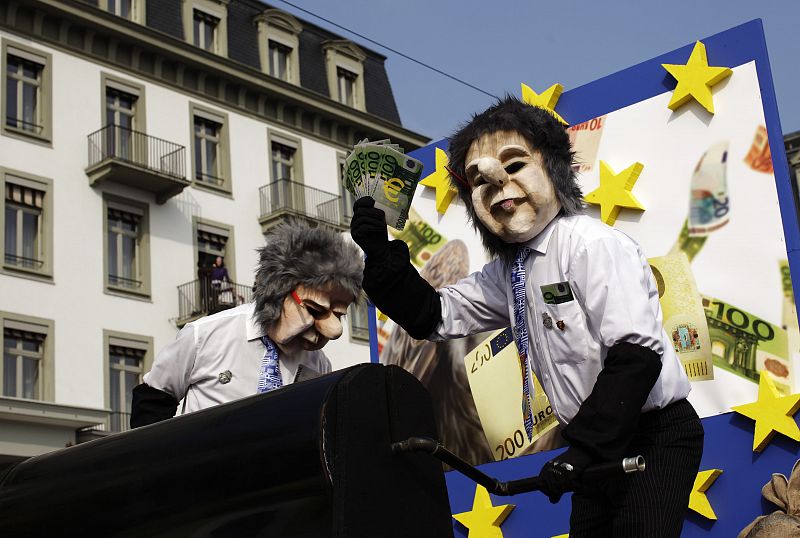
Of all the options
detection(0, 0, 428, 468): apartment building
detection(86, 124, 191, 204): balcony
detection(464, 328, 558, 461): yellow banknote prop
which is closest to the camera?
detection(464, 328, 558, 461): yellow banknote prop

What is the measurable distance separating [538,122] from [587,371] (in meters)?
0.69

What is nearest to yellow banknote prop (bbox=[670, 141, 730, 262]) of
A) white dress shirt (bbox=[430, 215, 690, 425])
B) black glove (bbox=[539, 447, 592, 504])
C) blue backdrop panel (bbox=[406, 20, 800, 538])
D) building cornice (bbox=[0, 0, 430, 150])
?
blue backdrop panel (bbox=[406, 20, 800, 538])

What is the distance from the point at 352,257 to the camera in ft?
12.4

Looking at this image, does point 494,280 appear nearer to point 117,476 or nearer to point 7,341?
point 117,476

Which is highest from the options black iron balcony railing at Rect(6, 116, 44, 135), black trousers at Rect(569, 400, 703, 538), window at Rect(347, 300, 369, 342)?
black iron balcony railing at Rect(6, 116, 44, 135)

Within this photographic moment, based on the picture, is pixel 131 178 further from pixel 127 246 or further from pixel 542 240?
pixel 542 240

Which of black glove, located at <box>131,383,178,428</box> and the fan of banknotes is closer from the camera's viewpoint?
the fan of banknotes

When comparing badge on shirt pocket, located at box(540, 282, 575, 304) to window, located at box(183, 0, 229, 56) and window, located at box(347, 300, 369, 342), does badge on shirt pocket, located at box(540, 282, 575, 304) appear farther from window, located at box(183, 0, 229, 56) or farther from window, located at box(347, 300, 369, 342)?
window, located at box(183, 0, 229, 56)

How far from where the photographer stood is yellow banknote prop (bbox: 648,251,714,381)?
4.03m

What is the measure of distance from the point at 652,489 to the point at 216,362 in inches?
76.3

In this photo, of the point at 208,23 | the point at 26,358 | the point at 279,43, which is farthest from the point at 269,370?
the point at 279,43

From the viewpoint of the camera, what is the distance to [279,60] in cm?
2370

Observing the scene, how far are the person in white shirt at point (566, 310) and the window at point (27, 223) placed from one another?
16108 millimetres

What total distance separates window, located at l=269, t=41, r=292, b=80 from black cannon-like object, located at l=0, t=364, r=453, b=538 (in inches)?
851
